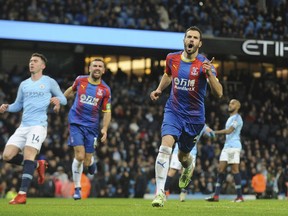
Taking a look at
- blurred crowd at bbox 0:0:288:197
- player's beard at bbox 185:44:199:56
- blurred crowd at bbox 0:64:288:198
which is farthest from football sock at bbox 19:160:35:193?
blurred crowd at bbox 0:64:288:198

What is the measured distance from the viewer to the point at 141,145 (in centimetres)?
2467

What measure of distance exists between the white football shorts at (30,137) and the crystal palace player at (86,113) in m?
2.20

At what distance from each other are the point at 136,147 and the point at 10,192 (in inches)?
229

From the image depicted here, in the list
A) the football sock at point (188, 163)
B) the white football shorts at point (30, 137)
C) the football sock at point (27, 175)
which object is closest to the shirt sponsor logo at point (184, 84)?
the football sock at point (188, 163)

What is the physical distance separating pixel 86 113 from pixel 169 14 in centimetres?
1525

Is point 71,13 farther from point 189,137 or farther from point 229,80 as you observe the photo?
point 189,137

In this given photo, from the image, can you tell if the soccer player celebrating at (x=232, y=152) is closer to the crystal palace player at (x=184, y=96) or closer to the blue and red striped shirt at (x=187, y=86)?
the crystal palace player at (x=184, y=96)

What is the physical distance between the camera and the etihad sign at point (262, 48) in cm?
2731

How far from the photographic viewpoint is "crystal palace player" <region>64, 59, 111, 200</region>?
45.5 ft

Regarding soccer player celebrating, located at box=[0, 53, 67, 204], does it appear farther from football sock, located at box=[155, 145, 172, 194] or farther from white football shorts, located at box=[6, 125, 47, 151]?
football sock, located at box=[155, 145, 172, 194]

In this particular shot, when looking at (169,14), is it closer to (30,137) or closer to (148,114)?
(148,114)

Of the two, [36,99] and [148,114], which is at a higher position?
[148,114]

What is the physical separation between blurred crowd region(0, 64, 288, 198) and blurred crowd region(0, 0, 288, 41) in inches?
96.8

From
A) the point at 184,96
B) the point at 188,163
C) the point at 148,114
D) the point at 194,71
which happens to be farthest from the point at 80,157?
the point at 148,114
